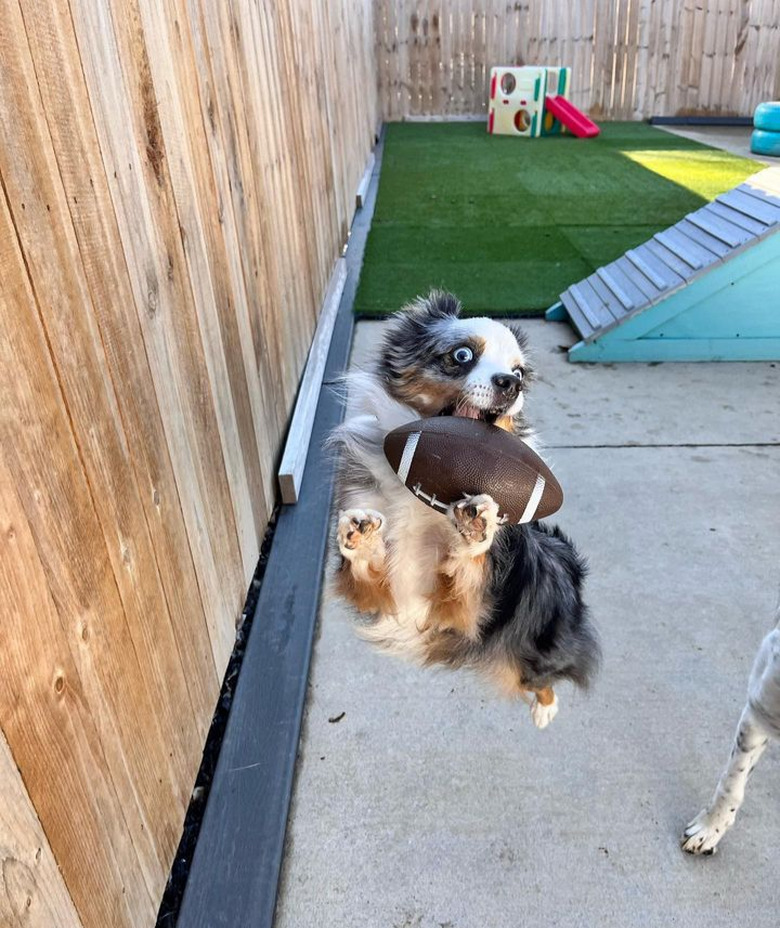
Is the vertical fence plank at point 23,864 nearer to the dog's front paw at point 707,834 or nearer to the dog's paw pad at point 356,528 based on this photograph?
the dog's paw pad at point 356,528

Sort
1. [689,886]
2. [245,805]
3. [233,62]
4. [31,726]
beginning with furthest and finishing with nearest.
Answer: [233,62] < [245,805] < [689,886] < [31,726]

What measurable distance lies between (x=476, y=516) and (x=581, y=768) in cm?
Answer: 90

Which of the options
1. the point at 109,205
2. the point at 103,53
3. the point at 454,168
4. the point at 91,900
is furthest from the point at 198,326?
the point at 454,168

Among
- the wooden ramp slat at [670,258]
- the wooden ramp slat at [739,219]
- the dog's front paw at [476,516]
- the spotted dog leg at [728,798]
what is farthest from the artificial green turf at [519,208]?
the spotted dog leg at [728,798]

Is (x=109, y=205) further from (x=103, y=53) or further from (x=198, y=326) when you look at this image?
(x=198, y=326)

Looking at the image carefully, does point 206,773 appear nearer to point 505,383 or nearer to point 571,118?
point 505,383

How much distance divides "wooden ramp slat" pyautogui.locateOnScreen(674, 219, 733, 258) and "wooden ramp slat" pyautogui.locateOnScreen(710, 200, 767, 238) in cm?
16

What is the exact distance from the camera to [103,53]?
1.44 metres

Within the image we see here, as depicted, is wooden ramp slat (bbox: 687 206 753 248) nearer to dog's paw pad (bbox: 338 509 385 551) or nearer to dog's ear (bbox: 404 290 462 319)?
dog's ear (bbox: 404 290 462 319)

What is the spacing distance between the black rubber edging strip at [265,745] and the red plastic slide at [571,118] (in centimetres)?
1176

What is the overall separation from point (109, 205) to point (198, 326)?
24.8 inches

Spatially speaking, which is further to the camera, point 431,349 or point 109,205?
point 431,349

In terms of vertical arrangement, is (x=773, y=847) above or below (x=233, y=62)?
below

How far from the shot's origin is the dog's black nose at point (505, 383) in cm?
195
